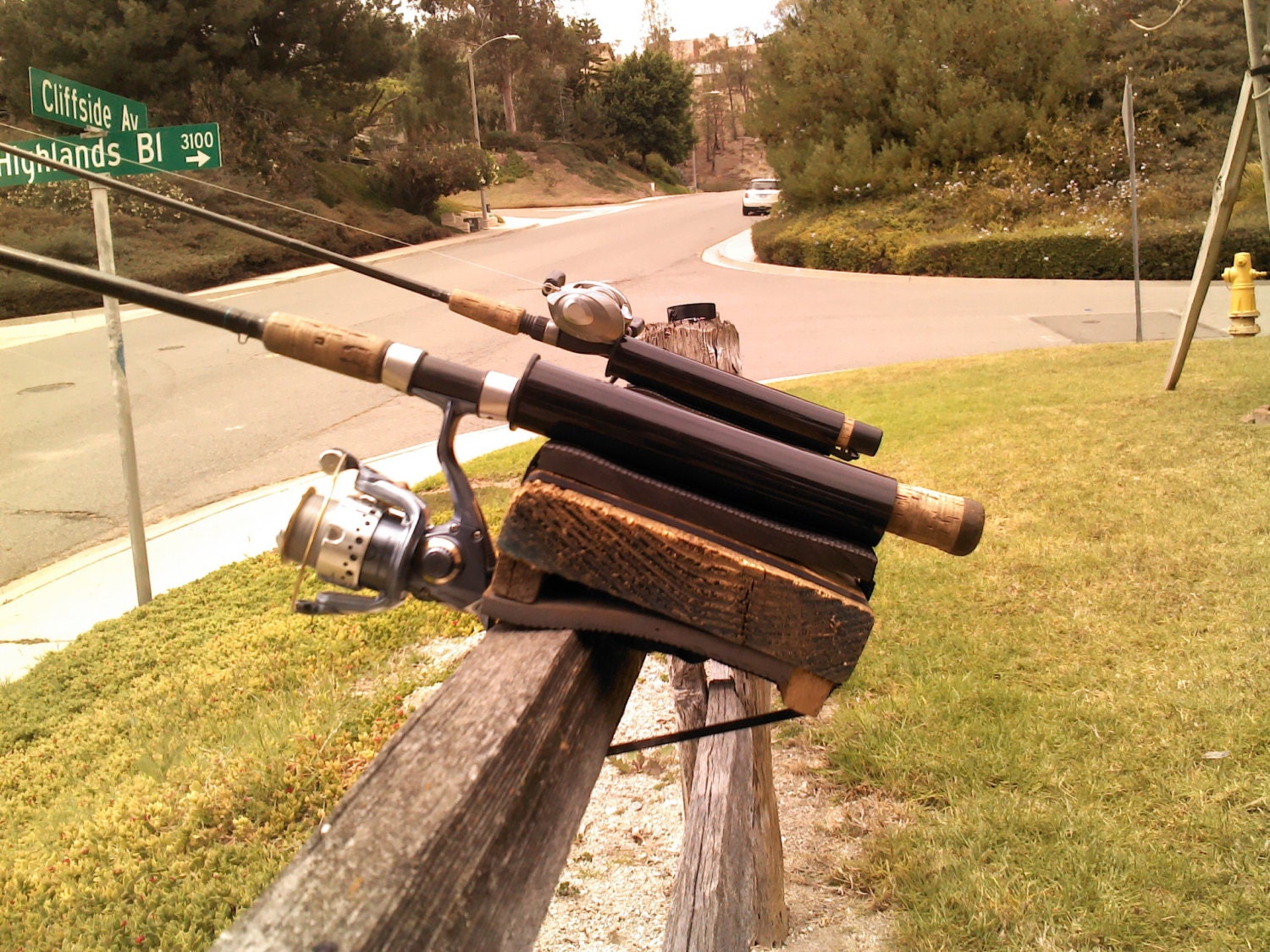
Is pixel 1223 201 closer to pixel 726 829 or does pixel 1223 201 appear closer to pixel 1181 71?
pixel 726 829

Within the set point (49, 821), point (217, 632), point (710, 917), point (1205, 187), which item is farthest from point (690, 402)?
point (1205, 187)

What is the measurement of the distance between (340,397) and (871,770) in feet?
25.4

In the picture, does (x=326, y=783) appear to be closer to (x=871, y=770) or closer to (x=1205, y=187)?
(x=871, y=770)

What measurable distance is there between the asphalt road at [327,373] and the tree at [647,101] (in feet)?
126

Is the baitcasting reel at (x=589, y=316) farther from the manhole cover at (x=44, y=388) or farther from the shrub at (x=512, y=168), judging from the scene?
the shrub at (x=512, y=168)

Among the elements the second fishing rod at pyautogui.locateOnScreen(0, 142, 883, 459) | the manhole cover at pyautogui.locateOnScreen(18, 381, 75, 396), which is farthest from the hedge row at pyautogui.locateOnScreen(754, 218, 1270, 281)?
the second fishing rod at pyautogui.locateOnScreen(0, 142, 883, 459)

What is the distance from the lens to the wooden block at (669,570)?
121 centimetres

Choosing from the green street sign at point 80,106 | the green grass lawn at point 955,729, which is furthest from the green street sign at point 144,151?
the green grass lawn at point 955,729

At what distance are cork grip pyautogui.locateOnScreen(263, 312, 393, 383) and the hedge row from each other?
16.5 meters

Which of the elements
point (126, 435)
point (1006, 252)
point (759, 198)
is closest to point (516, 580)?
point (126, 435)

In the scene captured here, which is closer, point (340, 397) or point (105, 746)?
point (105, 746)

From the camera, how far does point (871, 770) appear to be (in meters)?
3.42

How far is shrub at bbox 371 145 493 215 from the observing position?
1096 inches

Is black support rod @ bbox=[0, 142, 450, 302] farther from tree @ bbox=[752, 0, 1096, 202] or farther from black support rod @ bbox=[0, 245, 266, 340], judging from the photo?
tree @ bbox=[752, 0, 1096, 202]
